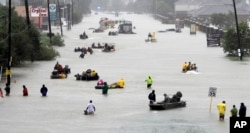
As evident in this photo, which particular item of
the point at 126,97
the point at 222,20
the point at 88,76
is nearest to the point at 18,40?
the point at 88,76

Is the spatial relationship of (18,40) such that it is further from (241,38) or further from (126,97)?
(241,38)

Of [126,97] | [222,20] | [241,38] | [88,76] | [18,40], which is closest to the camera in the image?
[126,97]

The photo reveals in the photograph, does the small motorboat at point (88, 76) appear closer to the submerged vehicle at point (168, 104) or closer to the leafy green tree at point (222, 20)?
the submerged vehicle at point (168, 104)

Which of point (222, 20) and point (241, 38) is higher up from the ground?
point (222, 20)

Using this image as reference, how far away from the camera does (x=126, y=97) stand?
4419 cm

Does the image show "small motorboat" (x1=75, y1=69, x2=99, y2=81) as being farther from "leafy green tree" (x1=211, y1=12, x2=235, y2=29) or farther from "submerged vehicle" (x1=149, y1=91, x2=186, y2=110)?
"leafy green tree" (x1=211, y1=12, x2=235, y2=29)

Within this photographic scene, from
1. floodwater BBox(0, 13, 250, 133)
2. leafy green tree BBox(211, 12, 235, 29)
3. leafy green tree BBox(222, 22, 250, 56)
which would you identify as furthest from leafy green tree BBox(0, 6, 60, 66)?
leafy green tree BBox(211, 12, 235, 29)

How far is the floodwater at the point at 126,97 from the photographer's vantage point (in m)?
33.8

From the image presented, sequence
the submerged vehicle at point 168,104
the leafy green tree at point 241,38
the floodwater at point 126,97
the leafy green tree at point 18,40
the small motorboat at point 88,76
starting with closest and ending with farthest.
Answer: the floodwater at point 126,97
the submerged vehicle at point 168,104
the small motorboat at point 88,76
the leafy green tree at point 18,40
the leafy green tree at point 241,38

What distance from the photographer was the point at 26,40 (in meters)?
61.4

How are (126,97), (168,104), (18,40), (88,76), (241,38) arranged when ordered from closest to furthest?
(168,104) → (126,97) → (88,76) → (18,40) → (241,38)

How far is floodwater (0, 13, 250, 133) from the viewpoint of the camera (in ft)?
111

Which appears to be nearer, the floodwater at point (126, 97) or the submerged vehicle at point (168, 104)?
the floodwater at point (126, 97)

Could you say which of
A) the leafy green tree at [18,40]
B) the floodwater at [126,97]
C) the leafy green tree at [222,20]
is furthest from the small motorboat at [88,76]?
the leafy green tree at [222,20]
